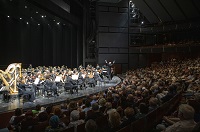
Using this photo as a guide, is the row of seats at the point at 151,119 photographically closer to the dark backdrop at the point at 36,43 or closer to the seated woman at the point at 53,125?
the seated woman at the point at 53,125

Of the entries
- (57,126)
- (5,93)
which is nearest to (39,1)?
(5,93)

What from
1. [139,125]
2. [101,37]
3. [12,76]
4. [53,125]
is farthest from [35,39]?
[139,125]

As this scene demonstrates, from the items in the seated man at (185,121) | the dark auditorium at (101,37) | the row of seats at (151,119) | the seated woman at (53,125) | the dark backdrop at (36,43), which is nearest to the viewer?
the seated man at (185,121)

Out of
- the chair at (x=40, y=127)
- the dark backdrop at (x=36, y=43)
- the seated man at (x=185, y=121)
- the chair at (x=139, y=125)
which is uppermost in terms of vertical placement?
the dark backdrop at (x=36, y=43)

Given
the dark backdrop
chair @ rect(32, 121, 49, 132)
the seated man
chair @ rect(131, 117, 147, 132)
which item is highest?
the dark backdrop

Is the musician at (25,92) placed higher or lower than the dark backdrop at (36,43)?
lower

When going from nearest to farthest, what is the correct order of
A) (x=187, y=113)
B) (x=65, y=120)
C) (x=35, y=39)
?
(x=187, y=113) → (x=65, y=120) → (x=35, y=39)

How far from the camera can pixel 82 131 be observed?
3602 millimetres

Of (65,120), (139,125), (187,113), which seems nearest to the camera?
(187,113)

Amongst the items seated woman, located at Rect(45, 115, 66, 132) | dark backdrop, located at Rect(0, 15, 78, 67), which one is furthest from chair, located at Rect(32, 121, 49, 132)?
dark backdrop, located at Rect(0, 15, 78, 67)

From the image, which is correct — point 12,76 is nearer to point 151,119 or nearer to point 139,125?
point 151,119

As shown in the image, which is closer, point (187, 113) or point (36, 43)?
point (187, 113)

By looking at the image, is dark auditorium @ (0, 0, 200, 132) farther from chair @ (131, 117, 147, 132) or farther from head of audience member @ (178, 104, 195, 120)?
head of audience member @ (178, 104, 195, 120)

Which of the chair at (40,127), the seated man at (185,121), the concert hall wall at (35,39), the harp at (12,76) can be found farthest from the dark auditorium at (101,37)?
the seated man at (185,121)
